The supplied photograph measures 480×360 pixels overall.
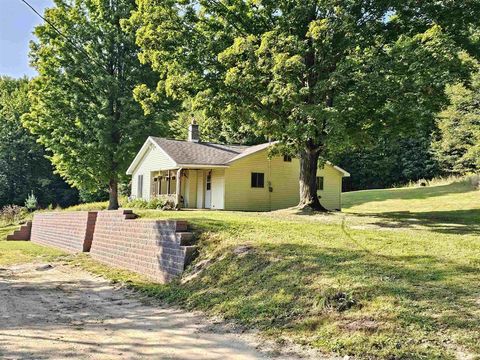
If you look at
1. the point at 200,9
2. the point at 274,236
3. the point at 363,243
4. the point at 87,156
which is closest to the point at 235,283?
the point at 274,236

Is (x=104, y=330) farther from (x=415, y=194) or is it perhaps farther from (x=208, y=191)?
(x=415, y=194)

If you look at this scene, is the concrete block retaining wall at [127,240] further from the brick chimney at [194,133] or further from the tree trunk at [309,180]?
the brick chimney at [194,133]

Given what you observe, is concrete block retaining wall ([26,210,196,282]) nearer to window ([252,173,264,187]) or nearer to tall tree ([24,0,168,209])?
tall tree ([24,0,168,209])

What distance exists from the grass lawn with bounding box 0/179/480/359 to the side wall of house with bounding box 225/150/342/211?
10.9 m

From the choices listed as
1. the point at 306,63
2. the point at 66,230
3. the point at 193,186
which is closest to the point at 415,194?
the point at 193,186

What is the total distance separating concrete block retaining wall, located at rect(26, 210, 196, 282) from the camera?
11.0m

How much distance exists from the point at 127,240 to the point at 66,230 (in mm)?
8030

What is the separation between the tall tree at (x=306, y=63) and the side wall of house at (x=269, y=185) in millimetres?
6133

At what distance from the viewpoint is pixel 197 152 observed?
82.5ft

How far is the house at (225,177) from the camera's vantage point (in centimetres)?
2341

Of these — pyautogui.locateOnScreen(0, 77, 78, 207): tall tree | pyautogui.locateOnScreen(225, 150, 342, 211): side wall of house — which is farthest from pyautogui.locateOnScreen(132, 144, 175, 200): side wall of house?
pyautogui.locateOnScreen(0, 77, 78, 207): tall tree

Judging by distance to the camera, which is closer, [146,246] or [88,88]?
[146,246]

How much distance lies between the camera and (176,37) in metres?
16.0

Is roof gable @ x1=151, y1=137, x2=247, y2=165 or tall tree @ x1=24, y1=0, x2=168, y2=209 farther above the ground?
tall tree @ x1=24, y1=0, x2=168, y2=209
